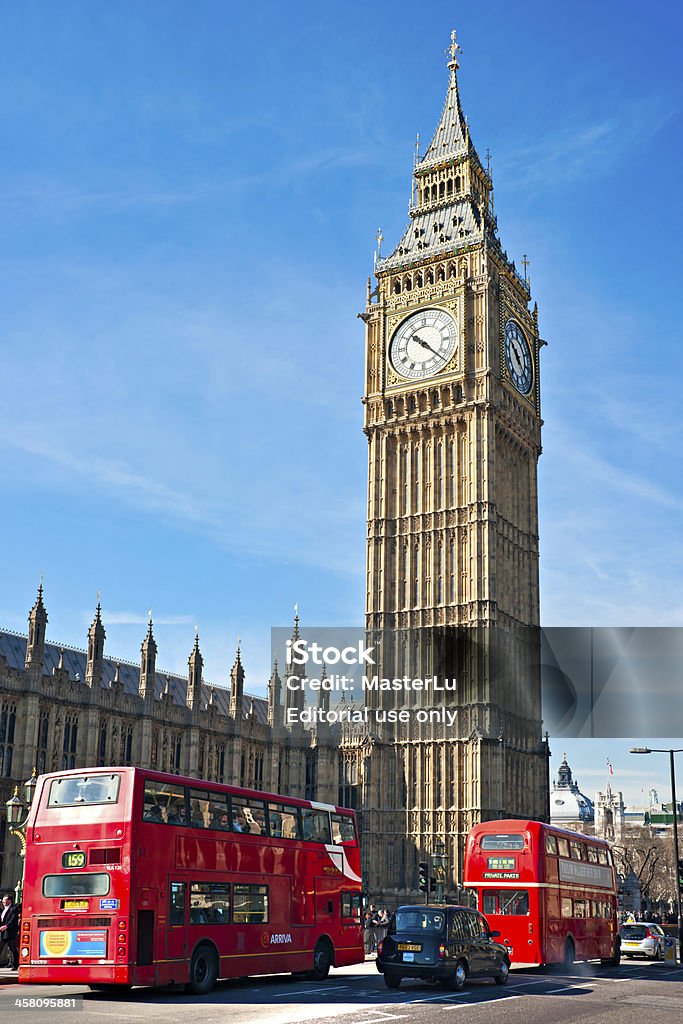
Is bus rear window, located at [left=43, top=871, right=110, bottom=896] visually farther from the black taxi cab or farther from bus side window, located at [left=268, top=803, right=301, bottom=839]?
the black taxi cab

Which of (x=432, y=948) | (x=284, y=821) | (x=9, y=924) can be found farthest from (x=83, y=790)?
(x=432, y=948)

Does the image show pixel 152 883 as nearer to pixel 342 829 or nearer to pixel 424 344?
pixel 342 829

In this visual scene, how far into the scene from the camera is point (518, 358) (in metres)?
79.1

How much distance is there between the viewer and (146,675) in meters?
60.2

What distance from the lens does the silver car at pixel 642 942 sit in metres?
45.8

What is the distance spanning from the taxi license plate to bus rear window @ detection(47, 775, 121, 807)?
1.75 metres

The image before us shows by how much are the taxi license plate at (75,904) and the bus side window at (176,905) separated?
1.72 meters

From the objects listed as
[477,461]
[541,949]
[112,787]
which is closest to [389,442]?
[477,461]

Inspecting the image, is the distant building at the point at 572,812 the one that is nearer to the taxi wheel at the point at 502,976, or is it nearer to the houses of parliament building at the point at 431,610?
the houses of parliament building at the point at 431,610

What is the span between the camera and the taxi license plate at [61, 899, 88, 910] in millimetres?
21266

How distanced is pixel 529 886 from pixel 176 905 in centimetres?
1270

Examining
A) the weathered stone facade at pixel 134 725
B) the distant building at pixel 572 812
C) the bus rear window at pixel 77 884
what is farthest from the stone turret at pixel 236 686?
the distant building at pixel 572 812

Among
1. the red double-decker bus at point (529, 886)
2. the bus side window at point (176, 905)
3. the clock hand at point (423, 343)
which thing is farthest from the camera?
the clock hand at point (423, 343)

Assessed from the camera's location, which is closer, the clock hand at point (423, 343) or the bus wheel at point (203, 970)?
the bus wheel at point (203, 970)
